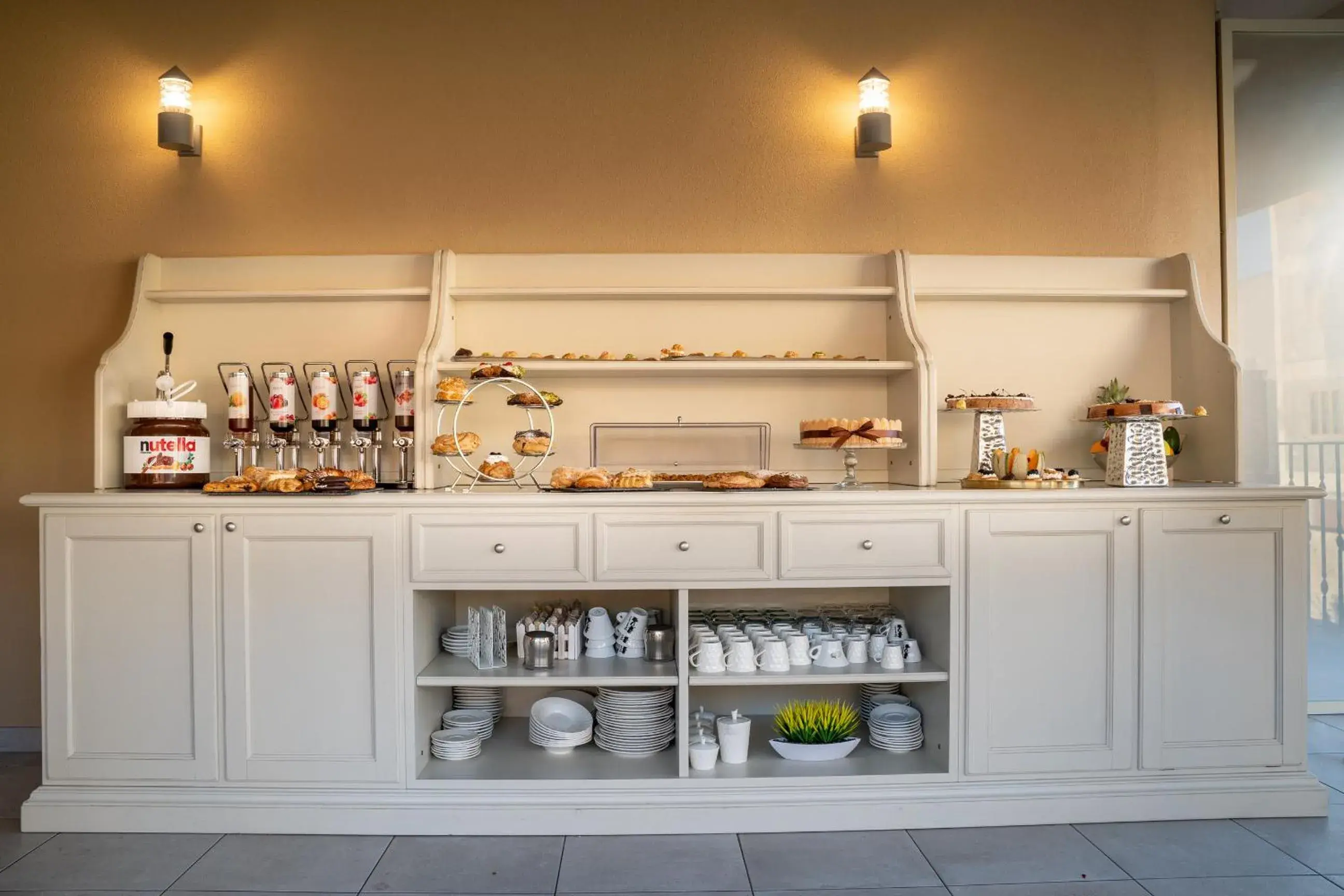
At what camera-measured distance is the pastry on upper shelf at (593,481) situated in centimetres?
257

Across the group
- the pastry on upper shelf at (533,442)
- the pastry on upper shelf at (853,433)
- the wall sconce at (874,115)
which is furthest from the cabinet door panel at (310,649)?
the wall sconce at (874,115)

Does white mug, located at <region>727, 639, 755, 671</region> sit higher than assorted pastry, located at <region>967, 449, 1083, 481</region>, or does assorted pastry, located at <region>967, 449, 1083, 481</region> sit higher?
assorted pastry, located at <region>967, 449, 1083, 481</region>

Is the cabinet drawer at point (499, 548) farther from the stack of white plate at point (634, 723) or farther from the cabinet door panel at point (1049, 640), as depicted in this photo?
the cabinet door panel at point (1049, 640)

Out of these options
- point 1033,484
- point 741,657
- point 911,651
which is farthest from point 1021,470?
point 741,657

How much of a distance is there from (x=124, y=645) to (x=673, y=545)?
1.59 metres

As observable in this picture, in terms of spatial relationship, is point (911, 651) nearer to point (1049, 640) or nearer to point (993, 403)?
point (1049, 640)

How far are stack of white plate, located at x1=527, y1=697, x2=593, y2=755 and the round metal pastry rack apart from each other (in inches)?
28.2

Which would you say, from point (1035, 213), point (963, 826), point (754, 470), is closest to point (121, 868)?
point (754, 470)

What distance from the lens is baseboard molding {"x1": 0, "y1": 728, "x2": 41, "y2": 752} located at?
312 centimetres

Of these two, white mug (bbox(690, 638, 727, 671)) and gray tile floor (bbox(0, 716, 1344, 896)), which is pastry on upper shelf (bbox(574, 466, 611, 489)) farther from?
gray tile floor (bbox(0, 716, 1344, 896))

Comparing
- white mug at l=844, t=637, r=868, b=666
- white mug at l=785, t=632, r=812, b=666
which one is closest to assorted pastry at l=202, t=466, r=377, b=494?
white mug at l=785, t=632, r=812, b=666

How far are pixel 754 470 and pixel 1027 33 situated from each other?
6.29ft

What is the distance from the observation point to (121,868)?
90.2 inches

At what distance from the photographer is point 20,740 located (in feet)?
10.3
